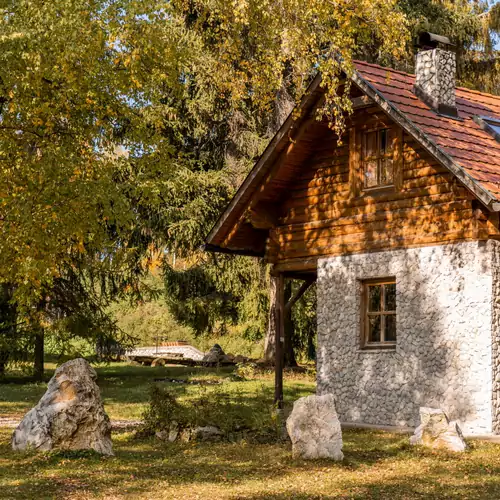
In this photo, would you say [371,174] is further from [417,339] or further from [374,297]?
[417,339]

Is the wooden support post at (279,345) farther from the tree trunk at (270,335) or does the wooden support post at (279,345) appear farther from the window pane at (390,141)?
the tree trunk at (270,335)

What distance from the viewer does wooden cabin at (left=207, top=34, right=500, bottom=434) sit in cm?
1458

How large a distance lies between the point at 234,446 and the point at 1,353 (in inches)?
526

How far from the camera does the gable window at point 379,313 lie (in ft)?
53.5

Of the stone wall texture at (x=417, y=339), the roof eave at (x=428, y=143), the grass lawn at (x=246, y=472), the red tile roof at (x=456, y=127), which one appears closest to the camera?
the grass lawn at (x=246, y=472)

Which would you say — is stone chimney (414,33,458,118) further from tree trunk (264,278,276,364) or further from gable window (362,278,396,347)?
tree trunk (264,278,276,364)

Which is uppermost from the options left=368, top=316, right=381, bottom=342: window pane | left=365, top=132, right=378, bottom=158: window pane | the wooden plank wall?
left=365, top=132, right=378, bottom=158: window pane

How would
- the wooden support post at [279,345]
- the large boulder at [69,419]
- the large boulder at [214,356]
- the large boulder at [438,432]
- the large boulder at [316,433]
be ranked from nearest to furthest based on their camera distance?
the large boulder at [316,433]
the large boulder at [69,419]
the large boulder at [438,432]
the wooden support post at [279,345]
the large boulder at [214,356]

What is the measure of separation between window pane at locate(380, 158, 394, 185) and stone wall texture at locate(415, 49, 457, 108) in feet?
4.43

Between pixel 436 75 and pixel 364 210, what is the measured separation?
2.81 metres

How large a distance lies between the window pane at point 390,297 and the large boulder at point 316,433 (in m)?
5.18

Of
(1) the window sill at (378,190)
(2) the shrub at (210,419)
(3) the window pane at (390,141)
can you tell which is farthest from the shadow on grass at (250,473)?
(3) the window pane at (390,141)

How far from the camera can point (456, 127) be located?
15922 millimetres

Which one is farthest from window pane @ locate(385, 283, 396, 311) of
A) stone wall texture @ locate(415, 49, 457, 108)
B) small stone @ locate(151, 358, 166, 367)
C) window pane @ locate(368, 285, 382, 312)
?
small stone @ locate(151, 358, 166, 367)
